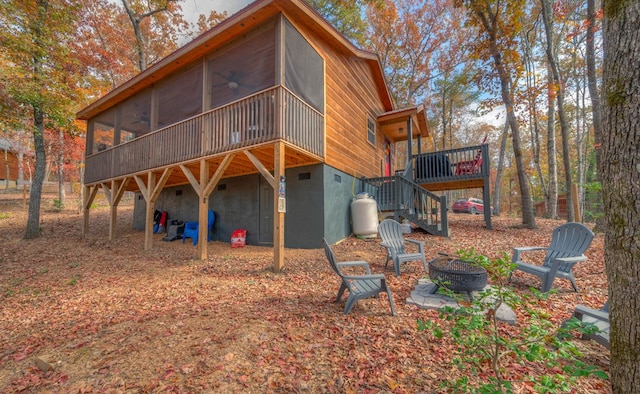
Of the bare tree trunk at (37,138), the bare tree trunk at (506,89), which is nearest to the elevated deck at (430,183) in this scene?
the bare tree trunk at (506,89)

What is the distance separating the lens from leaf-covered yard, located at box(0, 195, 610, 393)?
2188 mm

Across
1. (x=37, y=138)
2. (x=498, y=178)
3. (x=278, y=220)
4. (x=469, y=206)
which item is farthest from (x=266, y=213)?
(x=469, y=206)

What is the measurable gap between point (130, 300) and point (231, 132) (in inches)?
155

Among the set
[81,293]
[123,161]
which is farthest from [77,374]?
[123,161]

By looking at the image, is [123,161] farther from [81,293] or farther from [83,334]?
[83,334]

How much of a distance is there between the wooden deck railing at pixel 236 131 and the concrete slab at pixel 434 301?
379 centimetres

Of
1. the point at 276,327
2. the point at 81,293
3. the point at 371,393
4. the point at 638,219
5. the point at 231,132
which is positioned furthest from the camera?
the point at 231,132

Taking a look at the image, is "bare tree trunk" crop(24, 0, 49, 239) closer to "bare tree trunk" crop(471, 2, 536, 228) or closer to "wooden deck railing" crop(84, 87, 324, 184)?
"wooden deck railing" crop(84, 87, 324, 184)

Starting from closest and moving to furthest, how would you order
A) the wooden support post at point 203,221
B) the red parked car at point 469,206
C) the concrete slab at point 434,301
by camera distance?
1. the concrete slab at point 434,301
2. the wooden support post at point 203,221
3. the red parked car at point 469,206

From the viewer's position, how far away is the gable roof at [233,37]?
18.1 feet

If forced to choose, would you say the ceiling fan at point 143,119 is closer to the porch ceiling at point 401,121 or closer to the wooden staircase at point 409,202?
the wooden staircase at point 409,202

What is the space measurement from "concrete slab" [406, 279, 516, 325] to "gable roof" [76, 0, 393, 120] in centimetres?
599

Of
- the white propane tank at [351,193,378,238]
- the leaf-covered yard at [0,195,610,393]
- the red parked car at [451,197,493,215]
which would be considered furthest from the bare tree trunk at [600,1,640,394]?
the red parked car at [451,197,493,215]

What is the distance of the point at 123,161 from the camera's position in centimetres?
915
